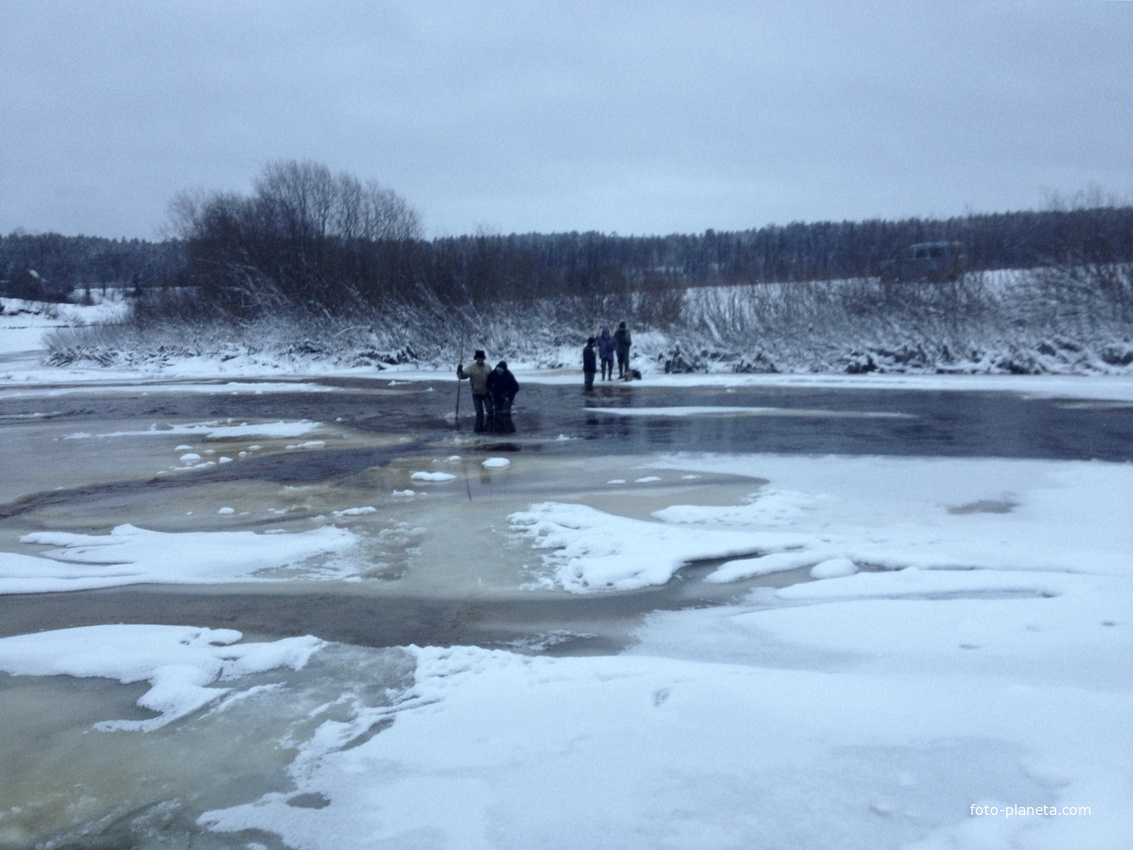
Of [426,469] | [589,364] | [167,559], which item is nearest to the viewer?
[167,559]

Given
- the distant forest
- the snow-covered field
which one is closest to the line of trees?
the distant forest

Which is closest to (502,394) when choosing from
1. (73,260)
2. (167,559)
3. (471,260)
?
(167,559)

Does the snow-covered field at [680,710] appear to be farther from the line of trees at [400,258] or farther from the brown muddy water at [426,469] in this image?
the line of trees at [400,258]

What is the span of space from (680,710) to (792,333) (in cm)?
2961

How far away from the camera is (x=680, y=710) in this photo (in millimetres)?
5016

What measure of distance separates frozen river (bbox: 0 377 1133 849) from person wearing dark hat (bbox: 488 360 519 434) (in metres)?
0.62

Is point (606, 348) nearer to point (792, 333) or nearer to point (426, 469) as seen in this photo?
point (792, 333)

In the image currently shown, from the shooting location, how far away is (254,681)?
5.81 m

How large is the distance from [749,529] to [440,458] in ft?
21.7

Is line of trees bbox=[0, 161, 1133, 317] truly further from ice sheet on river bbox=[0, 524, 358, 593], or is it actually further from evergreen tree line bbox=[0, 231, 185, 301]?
evergreen tree line bbox=[0, 231, 185, 301]

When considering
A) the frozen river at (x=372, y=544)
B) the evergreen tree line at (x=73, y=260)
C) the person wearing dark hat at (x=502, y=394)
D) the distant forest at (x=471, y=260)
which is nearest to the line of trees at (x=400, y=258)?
the distant forest at (x=471, y=260)

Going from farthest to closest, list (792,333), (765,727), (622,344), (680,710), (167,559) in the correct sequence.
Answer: (792,333)
(622,344)
(167,559)
(680,710)
(765,727)

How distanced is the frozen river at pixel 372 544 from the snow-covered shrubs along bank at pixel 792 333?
928 cm

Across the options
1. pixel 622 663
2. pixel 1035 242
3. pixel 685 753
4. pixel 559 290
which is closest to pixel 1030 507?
pixel 622 663
